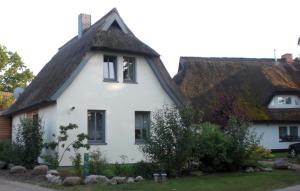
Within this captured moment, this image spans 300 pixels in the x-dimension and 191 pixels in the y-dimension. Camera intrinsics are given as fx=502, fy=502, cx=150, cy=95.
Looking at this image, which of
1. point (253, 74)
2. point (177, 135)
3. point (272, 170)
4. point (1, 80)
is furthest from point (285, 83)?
point (1, 80)

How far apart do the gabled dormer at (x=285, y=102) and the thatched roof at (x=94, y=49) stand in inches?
606

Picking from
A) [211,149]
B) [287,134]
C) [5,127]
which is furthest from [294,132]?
[5,127]

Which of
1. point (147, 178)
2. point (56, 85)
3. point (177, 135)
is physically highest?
point (56, 85)

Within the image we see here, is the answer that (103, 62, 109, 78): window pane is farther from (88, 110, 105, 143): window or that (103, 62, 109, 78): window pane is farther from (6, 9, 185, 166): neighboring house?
(88, 110, 105, 143): window

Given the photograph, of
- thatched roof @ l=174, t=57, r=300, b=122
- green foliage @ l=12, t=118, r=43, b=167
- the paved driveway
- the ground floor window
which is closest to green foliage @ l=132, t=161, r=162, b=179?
the paved driveway

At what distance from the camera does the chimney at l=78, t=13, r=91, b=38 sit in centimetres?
3221

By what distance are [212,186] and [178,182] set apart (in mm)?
1664

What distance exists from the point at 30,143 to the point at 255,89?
2425 cm

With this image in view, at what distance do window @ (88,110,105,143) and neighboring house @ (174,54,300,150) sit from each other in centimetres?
1186

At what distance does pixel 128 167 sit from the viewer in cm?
2128

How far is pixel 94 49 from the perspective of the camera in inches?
1032

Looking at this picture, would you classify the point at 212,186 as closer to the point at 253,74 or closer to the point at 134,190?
the point at 134,190

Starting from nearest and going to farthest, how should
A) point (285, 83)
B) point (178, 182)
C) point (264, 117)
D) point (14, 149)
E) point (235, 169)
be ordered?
point (178, 182), point (235, 169), point (14, 149), point (264, 117), point (285, 83)

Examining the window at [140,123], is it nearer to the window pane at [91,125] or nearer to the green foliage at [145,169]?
the window pane at [91,125]
